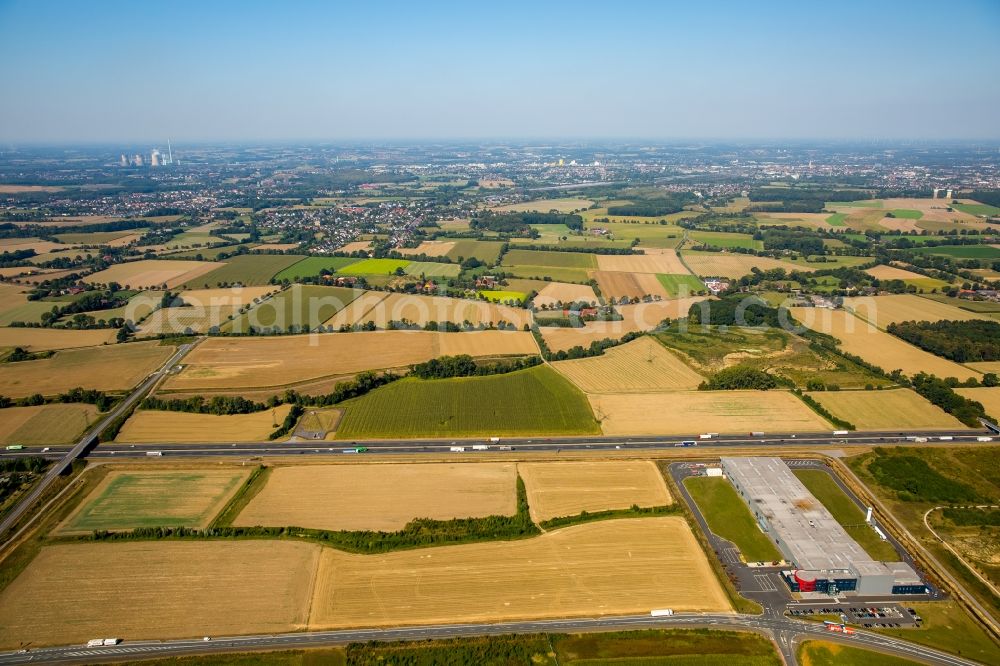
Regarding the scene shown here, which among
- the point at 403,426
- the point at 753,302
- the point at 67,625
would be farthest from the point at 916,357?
the point at 67,625

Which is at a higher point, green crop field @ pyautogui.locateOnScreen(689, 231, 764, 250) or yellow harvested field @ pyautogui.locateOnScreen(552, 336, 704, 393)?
green crop field @ pyautogui.locateOnScreen(689, 231, 764, 250)

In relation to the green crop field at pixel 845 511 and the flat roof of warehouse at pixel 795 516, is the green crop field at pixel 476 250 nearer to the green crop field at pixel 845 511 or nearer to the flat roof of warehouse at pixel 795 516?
the flat roof of warehouse at pixel 795 516

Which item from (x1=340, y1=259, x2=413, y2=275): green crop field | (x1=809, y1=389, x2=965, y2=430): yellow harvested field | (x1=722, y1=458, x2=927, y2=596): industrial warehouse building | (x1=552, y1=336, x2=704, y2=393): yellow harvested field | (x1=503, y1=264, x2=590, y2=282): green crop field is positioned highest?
(x1=340, y1=259, x2=413, y2=275): green crop field

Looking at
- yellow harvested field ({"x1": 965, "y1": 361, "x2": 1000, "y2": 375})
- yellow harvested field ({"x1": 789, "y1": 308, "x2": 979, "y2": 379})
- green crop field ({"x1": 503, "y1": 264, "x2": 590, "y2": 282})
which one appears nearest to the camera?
yellow harvested field ({"x1": 965, "y1": 361, "x2": 1000, "y2": 375})

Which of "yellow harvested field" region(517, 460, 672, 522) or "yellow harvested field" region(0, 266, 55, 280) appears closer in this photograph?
"yellow harvested field" region(517, 460, 672, 522)

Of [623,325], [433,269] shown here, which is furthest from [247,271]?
[623,325]

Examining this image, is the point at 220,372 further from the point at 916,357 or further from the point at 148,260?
the point at 916,357

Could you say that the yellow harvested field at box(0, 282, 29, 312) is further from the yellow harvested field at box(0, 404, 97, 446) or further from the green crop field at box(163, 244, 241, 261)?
the yellow harvested field at box(0, 404, 97, 446)

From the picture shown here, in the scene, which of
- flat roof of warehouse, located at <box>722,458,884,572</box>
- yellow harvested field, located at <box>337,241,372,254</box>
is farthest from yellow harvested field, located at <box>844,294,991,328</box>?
yellow harvested field, located at <box>337,241,372,254</box>

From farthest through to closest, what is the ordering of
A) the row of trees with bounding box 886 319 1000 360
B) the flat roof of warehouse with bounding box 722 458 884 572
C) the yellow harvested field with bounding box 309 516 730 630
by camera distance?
1. the row of trees with bounding box 886 319 1000 360
2. the flat roof of warehouse with bounding box 722 458 884 572
3. the yellow harvested field with bounding box 309 516 730 630
